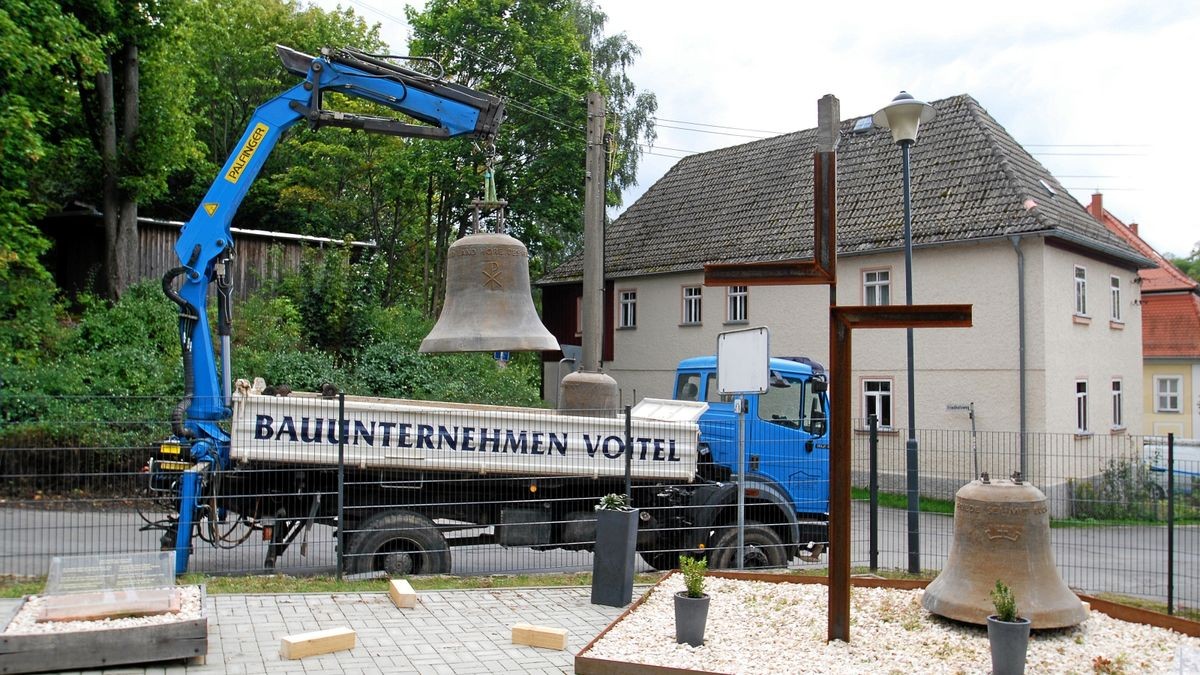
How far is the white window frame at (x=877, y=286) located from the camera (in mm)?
23125

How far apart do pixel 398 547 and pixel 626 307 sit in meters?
20.5

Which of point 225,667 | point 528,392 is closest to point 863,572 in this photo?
point 225,667

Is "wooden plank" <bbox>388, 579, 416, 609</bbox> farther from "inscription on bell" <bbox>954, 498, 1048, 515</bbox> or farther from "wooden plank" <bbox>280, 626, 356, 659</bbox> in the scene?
"inscription on bell" <bbox>954, 498, 1048, 515</bbox>

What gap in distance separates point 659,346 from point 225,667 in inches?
884

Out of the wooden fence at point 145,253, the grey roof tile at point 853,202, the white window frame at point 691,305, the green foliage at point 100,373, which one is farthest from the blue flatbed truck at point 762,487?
the wooden fence at point 145,253

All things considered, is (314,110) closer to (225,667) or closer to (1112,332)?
(225,667)

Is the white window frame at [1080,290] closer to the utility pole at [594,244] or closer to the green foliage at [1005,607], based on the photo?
the utility pole at [594,244]

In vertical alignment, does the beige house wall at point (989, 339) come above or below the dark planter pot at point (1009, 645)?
above

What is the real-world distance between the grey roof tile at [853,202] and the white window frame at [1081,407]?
3061 mm

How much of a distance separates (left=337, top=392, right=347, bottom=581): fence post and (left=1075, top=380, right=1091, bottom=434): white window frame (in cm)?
1767

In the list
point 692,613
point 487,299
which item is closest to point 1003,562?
point 692,613

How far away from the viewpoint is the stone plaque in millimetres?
6613

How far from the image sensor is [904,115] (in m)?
11.0

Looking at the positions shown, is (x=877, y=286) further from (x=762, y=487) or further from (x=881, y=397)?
(x=762, y=487)
